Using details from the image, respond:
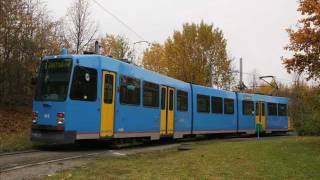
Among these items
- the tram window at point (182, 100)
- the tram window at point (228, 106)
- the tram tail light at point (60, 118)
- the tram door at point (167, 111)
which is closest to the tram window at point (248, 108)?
the tram window at point (228, 106)

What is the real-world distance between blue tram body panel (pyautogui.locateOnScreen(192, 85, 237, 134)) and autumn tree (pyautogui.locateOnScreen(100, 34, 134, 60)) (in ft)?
41.1

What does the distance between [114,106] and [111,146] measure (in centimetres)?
207

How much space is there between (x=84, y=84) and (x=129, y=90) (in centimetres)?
282

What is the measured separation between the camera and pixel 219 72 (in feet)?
146

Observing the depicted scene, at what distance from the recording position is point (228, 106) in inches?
1217

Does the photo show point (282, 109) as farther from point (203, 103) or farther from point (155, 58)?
point (155, 58)

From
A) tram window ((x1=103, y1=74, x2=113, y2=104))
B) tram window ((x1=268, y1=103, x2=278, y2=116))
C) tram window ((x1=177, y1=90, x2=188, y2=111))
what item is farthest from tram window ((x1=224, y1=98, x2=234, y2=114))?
tram window ((x1=103, y1=74, x2=113, y2=104))

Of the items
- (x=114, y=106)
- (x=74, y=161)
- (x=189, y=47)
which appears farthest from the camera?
(x=189, y=47)

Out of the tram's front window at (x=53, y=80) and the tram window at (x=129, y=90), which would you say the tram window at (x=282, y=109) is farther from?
the tram's front window at (x=53, y=80)

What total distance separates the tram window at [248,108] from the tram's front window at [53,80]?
1868 cm

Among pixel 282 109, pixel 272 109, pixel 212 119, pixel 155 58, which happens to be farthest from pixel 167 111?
pixel 155 58

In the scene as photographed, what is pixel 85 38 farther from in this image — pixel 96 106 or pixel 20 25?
pixel 96 106

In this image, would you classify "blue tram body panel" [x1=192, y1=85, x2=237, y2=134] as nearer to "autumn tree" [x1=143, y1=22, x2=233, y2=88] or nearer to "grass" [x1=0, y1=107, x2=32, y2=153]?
"grass" [x1=0, y1=107, x2=32, y2=153]

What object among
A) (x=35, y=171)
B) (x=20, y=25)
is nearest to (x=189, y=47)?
(x=20, y=25)
